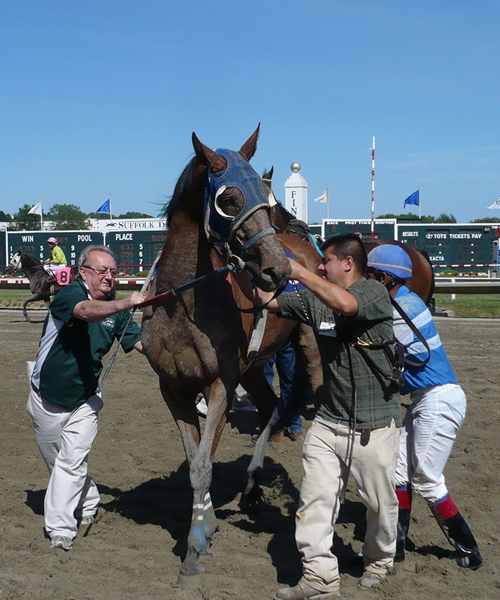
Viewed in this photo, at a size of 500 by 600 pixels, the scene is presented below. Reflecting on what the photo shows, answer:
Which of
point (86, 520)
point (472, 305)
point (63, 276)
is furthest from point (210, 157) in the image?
point (472, 305)

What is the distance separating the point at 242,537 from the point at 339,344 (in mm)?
1486

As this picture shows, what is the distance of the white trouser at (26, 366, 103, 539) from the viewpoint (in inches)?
141

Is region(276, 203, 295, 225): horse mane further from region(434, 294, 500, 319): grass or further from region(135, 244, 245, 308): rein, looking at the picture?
region(434, 294, 500, 319): grass

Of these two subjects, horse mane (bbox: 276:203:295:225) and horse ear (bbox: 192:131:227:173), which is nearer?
horse ear (bbox: 192:131:227:173)

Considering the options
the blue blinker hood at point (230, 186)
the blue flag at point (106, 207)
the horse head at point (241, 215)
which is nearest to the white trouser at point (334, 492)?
the horse head at point (241, 215)

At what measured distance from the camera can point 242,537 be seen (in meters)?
3.73

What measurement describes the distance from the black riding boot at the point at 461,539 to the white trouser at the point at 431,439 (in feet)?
0.31

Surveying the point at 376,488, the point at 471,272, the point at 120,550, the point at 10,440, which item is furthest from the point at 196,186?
the point at 471,272

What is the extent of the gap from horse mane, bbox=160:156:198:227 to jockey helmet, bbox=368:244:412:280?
116cm

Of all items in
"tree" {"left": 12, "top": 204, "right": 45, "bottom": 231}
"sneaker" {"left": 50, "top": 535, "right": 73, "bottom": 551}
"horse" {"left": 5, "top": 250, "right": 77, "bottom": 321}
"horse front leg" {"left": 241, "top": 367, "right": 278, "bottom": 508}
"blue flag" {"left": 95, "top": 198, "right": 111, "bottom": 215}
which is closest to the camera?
"sneaker" {"left": 50, "top": 535, "right": 73, "bottom": 551}

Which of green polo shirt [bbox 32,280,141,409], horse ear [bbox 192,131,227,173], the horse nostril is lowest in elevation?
green polo shirt [bbox 32,280,141,409]

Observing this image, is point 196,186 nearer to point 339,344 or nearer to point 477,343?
point 339,344

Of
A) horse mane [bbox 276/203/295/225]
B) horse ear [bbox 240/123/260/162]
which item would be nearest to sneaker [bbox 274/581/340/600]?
horse ear [bbox 240/123/260/162]

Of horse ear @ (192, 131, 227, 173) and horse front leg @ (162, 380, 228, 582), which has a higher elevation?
horse ear @ (192, 131, 227, 173)
